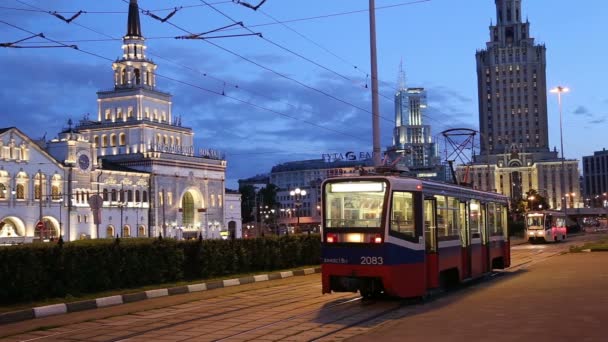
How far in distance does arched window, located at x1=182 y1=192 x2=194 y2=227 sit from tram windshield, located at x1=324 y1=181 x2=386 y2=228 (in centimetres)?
10450

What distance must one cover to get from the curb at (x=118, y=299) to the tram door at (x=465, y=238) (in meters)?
7.52

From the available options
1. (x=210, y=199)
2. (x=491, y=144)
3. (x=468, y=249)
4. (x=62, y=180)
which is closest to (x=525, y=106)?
(x=491, y=144)

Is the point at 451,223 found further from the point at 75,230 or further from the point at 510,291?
the point at 75,230

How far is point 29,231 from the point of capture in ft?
289

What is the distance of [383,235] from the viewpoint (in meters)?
15.8

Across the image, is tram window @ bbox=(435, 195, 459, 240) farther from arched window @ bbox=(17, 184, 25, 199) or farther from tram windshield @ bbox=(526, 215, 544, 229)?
arched window @ bbox=(17, 184, 25, 199)

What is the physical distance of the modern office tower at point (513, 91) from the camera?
180750mm

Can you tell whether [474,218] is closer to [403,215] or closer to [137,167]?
[403,215]

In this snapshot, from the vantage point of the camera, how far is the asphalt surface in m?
11.6

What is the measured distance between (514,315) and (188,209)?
361ft

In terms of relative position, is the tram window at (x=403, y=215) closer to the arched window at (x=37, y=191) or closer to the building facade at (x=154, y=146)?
the arched window at (x=37, y=191)

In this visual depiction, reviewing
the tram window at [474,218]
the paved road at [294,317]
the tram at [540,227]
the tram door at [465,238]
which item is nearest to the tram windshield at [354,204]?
the paved road at [294,317]

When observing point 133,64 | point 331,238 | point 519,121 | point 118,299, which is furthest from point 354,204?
point 519,121

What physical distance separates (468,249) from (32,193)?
7880cm
